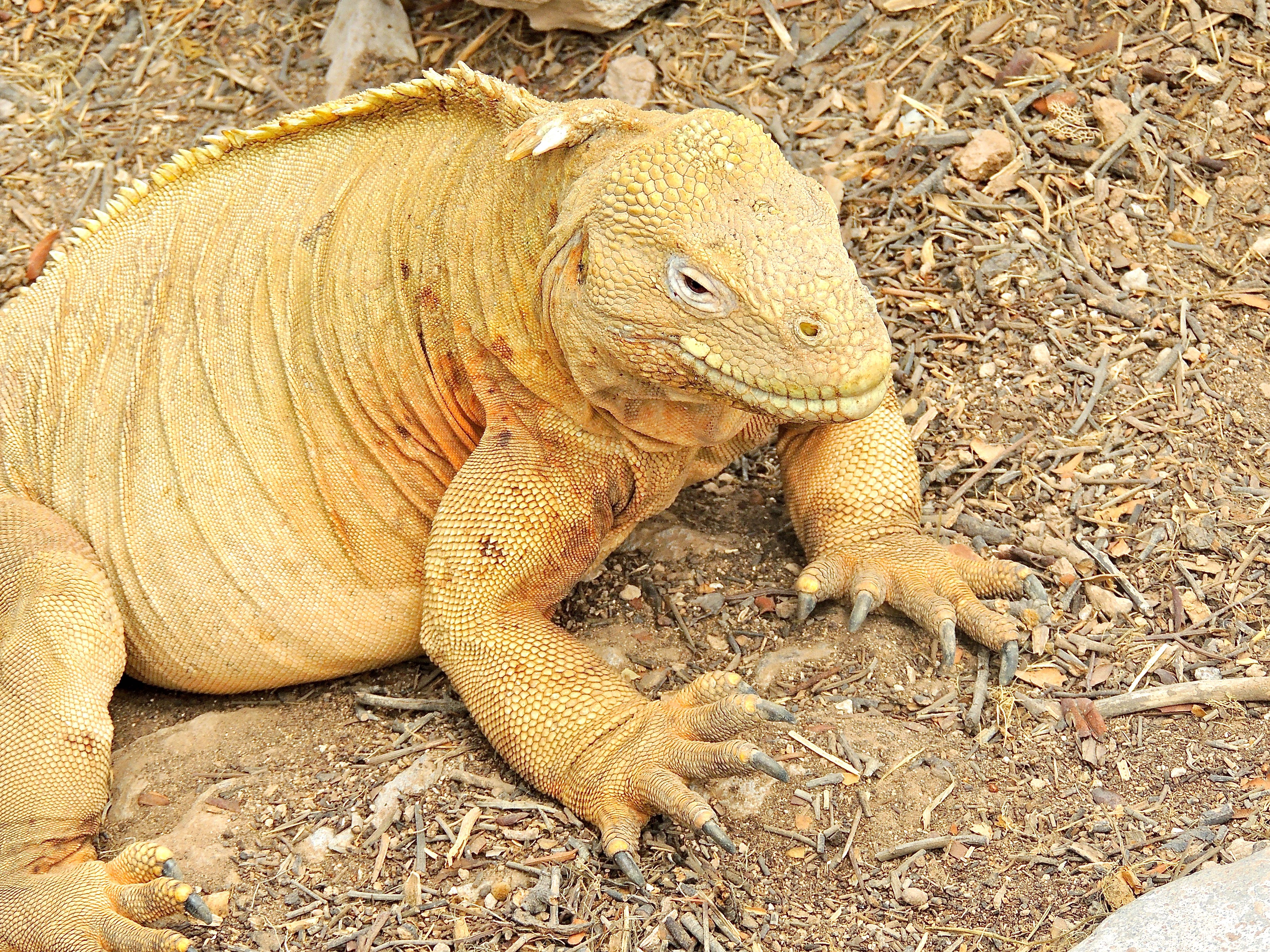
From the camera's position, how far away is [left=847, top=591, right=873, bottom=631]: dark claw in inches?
213

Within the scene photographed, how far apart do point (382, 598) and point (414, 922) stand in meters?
1.56

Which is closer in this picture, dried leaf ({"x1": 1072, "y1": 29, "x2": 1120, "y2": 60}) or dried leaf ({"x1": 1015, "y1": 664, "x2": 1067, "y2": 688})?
dried leaf ({"x1": 1015, "y1": 664, "x2": 1067, "y2": 688})

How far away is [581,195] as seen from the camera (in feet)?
15.7

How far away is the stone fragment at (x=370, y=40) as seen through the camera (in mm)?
8609

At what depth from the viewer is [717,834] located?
178 inches

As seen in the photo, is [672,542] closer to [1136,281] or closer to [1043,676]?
[1043,676]

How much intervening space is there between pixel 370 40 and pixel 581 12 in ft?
4.75

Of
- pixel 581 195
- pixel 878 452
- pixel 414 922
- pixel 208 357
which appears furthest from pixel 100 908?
pixel 878 452

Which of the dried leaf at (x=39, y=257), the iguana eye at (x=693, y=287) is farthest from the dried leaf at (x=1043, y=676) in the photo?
the dried leaf at (x=39, y=257)

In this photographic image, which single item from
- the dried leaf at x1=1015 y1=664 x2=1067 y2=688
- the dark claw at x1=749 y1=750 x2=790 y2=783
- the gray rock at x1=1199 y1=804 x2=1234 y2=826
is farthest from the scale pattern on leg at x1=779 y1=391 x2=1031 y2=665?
the dark claw at x1=749 y1=750 x2=790 y2=783

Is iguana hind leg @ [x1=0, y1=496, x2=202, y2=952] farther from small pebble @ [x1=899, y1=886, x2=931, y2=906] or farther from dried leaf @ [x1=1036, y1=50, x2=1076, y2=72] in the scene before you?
dried leaf @ [x1=1036, y1=50, x2=1076, y2=72]

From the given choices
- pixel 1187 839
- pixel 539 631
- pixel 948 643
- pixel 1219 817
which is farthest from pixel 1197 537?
pixel 539 631

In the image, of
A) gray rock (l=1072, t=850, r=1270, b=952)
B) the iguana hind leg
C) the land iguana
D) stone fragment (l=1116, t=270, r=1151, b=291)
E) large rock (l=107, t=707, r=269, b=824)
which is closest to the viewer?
gray rock (l=1072, t=850, r=1270, b=952)

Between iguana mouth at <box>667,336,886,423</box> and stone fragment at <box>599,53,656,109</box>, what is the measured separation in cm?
378
